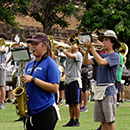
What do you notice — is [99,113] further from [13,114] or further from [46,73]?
[13,114]

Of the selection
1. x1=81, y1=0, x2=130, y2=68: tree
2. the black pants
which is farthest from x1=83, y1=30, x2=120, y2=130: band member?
x1=81, y1=0, x2=130, y2=68: tree

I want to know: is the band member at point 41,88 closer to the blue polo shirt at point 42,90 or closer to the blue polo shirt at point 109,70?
the blue polo shirt at point 42,90

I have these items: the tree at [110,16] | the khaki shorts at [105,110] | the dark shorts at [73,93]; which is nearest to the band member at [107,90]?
the khaki shorts at [105,110]

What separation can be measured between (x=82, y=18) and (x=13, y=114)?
20951 mm

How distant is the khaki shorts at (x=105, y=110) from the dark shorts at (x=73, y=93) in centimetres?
328

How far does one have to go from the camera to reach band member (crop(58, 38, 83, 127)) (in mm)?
10445

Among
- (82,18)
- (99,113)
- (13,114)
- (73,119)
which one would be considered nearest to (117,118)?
(73,119)

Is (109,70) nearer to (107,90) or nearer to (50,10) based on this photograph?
(107,90)

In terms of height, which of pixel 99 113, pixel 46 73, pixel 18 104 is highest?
pixel 46 73

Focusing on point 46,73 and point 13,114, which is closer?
point 46,73

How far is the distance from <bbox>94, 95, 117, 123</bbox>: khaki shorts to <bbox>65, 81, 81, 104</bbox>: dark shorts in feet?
10.8

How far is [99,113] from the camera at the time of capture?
23.7 ft

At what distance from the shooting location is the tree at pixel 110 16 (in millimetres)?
30797

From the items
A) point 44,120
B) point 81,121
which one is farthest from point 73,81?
point 44,120
